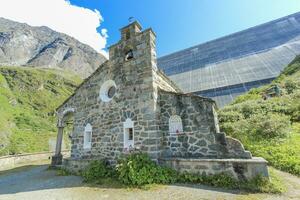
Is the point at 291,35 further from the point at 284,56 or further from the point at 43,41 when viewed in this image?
the point at 43,41

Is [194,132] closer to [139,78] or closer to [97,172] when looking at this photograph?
[139,78]

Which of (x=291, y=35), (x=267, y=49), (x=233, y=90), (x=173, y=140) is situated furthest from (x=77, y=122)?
(x=291, y=35)

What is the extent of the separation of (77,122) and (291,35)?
37.0 metres

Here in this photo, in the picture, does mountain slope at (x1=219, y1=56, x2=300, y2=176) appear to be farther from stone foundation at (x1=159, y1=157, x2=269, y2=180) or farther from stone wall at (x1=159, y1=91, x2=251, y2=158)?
stone wall at (x1=159, y1=91, x2=251, y2=158)

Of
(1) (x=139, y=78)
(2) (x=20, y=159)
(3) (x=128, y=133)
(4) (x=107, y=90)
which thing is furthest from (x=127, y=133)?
(2) (x=20, y=159)

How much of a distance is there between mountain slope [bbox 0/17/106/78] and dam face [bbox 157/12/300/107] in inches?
2383

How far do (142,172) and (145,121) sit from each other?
7.28ft

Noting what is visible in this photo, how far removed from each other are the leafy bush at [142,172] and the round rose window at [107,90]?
3925 millimetres

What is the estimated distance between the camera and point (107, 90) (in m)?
10.5

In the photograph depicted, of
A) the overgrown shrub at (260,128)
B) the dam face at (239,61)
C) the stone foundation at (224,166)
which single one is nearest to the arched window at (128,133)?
the stone foundation at (224,166)

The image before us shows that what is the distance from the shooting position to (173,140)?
319 inches

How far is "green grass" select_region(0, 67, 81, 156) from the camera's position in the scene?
821 inches

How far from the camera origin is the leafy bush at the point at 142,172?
21.7 ft

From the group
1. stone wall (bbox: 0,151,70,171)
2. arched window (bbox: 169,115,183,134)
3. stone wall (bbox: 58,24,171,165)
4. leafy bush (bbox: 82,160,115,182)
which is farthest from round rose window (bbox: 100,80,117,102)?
stone wall (bbox: 0,151,70,171)
